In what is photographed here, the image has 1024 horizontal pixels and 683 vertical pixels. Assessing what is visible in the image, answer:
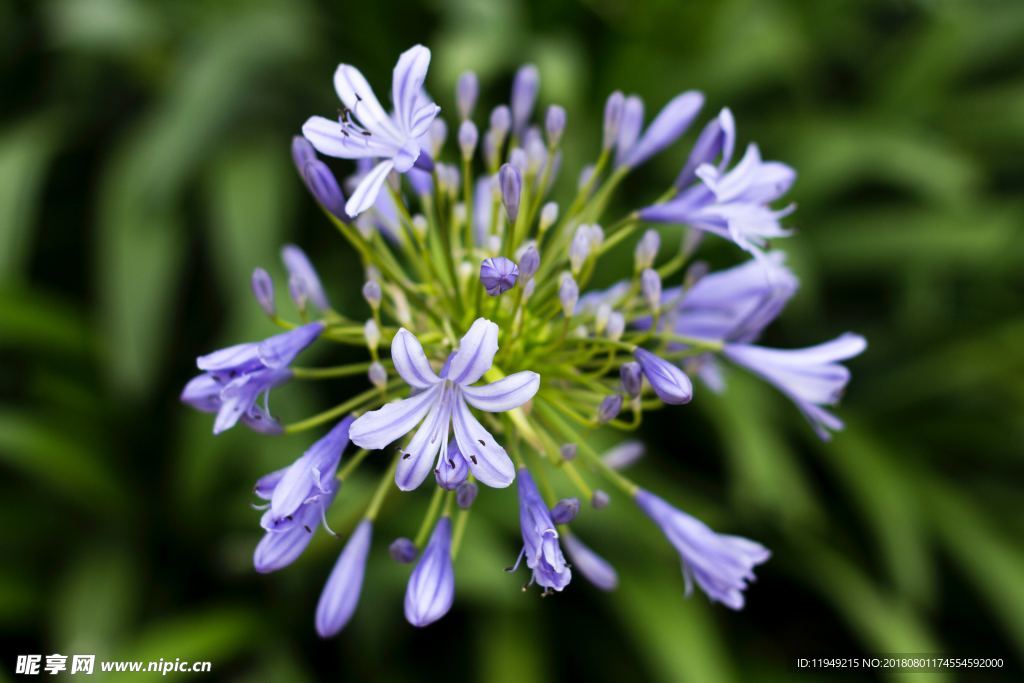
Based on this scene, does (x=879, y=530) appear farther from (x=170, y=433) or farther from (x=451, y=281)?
(x=170, y=433)

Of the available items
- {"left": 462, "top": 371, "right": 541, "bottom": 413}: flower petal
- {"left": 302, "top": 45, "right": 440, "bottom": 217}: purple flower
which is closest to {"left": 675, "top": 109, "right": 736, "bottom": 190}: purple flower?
{"left": 302, "top": 45, "right": 440, "bottom": 217}: purple flower

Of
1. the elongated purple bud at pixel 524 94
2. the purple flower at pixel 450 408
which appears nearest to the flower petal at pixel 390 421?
the purple flower at pixel 450 408

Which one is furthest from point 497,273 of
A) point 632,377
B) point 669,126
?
point 669,126

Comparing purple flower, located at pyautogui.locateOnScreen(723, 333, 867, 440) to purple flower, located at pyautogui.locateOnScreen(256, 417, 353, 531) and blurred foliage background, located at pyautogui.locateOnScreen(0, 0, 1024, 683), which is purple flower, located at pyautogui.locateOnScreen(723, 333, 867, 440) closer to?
purple flower, located at pyautogui.locateOnScreen(256, 417, 353, 531)

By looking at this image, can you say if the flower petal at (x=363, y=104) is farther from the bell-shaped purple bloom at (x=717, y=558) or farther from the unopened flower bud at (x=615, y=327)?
the bell-shaped purple bloom at (x=717, y=558)

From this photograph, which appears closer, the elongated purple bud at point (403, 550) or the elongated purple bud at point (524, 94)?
the elongated purple bud at point (403, 550)

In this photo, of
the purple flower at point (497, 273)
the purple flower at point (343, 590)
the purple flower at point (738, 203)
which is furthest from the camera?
the purple flower at point (738, 203)

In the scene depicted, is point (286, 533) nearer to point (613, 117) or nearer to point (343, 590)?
point (343, 590)
